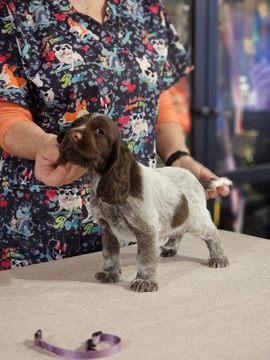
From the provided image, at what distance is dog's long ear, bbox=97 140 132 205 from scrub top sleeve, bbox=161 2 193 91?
58cm

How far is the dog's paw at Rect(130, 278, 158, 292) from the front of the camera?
42.2 inches

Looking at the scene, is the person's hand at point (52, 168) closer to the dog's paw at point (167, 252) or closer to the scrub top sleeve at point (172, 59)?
the dog's paw at point (167, 252)

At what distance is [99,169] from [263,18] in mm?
2504

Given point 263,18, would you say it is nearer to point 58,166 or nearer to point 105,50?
point 105,50

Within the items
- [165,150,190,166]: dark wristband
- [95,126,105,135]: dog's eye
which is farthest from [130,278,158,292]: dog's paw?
[165,150,190,166]: dark wristband

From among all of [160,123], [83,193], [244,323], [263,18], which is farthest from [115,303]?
[263,18]

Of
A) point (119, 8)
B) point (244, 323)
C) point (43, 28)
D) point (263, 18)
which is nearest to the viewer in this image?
point (244, 323)

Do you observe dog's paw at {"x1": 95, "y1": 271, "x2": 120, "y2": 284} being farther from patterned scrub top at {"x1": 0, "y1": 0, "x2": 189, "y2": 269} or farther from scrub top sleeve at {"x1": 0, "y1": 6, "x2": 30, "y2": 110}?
scrub top sleeve at {"x1": 0, "y1": 6, "x2": 30, "y2": 110}

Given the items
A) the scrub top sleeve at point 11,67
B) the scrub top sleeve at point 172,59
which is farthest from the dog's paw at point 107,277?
the scrub top sleeve at point 172,59

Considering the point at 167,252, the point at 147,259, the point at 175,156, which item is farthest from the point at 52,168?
the point at 175,156

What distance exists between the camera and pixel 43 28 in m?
1.32

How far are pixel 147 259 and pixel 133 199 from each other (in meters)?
0.11

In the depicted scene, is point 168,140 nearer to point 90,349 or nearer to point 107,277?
point 107,277

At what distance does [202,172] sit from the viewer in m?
1.40
